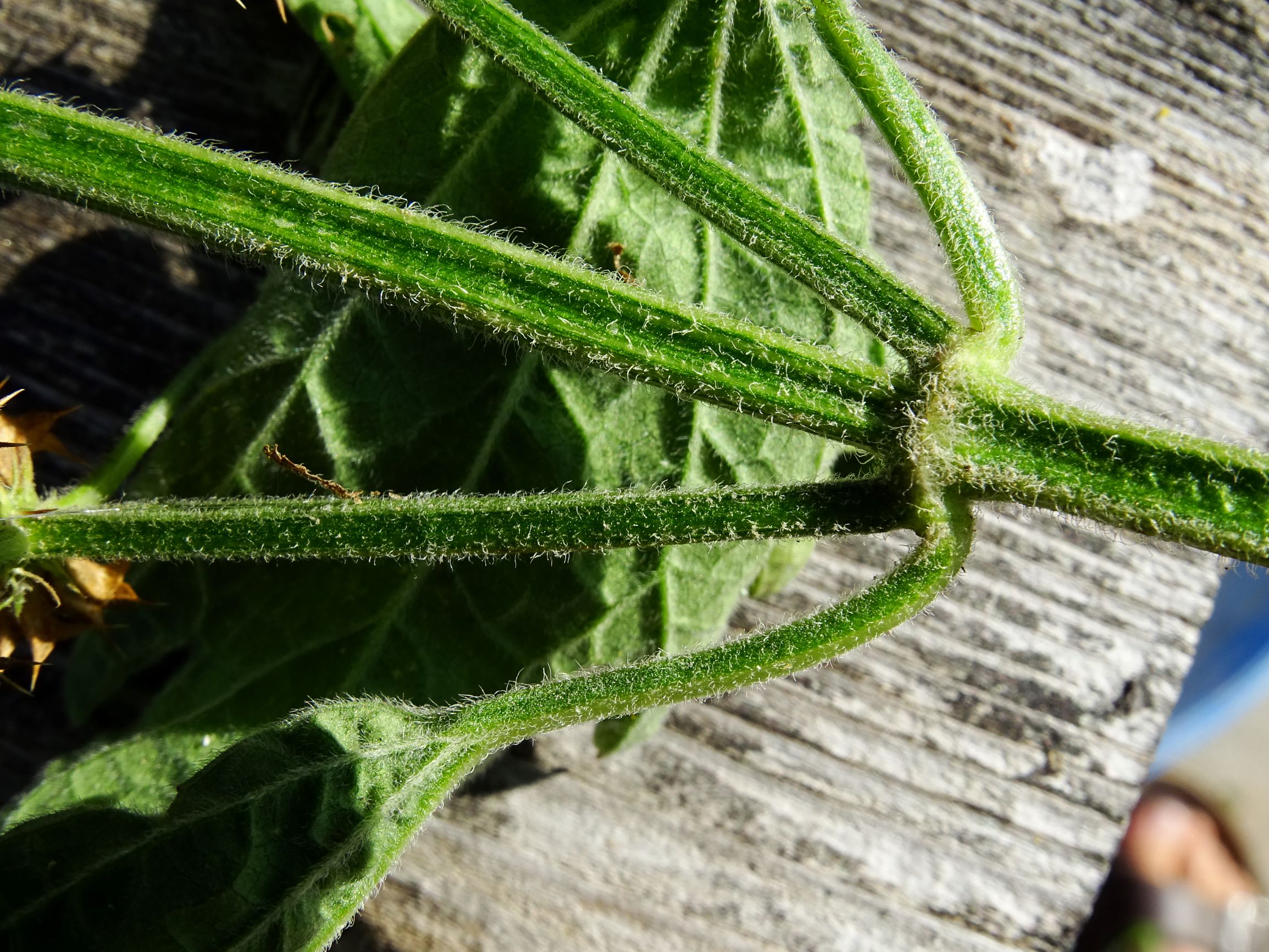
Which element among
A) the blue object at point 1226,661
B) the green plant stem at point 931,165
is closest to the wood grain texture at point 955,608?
the green plant stem at point 931,165

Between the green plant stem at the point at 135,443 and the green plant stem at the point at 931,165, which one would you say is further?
the green plant stem at the point at 135,443

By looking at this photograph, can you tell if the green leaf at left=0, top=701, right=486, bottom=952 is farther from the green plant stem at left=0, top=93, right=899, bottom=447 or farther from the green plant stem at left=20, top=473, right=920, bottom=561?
the green plant stem at left=0, top=93, right=899, bottom=447

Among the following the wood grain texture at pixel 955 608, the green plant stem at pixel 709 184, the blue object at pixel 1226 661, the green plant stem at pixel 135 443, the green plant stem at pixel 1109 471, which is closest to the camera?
the green plant stem at pixel 1109 471

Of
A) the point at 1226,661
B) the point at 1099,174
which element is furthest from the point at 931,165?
the point at 1226,661

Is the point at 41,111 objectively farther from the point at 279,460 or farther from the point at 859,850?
the point at 859,850

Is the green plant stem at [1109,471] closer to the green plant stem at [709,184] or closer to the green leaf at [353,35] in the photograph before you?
the green plant stem at [709,184]

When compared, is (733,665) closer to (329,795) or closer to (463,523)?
(463,523)

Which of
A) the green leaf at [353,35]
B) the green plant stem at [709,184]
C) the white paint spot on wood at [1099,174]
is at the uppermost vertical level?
the white paint spot on wood at [1099,174]
